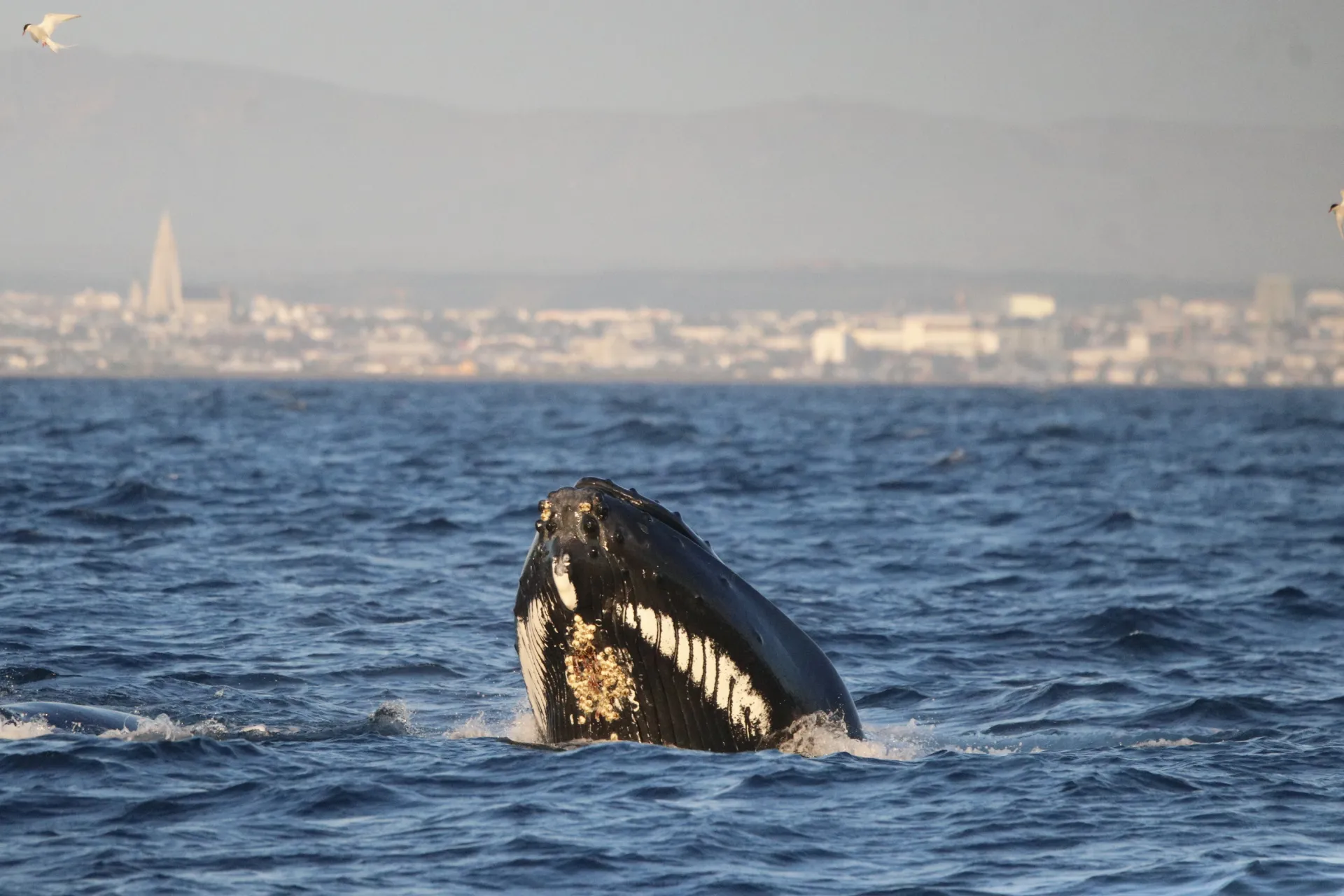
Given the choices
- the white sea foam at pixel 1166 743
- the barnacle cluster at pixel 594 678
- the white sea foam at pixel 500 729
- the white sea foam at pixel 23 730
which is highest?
the barnacle cluster at pixel 594 678

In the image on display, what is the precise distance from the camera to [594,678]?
28.1 feet

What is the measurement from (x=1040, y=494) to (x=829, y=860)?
84.7 feet

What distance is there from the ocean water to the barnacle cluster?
0.75ft

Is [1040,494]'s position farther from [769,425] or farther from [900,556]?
[769,425]

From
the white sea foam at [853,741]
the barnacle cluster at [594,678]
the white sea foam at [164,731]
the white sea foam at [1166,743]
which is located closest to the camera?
the barnacle cluster at [594,678]

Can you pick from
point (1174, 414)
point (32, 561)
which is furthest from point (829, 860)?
point (1174, 414)

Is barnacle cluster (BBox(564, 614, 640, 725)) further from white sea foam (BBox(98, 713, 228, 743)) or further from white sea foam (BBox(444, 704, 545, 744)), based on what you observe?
white sea foam (BBox(98, 713, 228, 743))

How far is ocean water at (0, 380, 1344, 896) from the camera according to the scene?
26.6ft

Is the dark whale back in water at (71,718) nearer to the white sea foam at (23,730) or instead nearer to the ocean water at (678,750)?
the white sea foam at (23,730)

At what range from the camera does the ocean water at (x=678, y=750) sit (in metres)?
8.12

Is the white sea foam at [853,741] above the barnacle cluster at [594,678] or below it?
below

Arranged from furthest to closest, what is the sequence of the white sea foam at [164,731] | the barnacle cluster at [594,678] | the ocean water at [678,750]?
the white sea foam at [164,731] < the barnacle cluster at [594,678] < the ocean water at [678,750]

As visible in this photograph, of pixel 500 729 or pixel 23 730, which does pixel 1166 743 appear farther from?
pixel 23 730

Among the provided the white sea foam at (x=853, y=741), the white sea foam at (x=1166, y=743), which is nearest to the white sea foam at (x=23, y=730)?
the white sea foam at (x=853, y=741)
